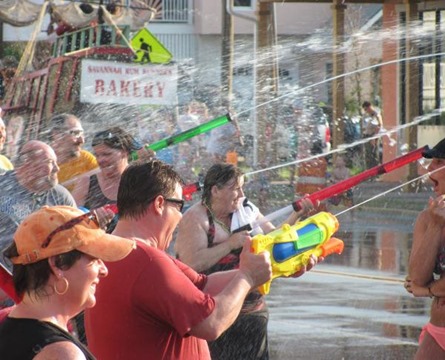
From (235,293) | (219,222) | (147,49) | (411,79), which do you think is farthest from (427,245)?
(411,79)

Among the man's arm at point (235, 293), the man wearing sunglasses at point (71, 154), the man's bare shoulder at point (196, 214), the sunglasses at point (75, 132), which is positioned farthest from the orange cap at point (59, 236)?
the sunglasses at point (75, 132)

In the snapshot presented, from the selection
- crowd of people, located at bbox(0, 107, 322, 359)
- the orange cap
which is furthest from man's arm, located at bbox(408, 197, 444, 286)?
the orange cap

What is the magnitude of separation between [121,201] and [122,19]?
75.8 ft

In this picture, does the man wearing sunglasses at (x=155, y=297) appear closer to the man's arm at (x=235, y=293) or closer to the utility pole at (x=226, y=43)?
the man's arm at (x=235, y=293)

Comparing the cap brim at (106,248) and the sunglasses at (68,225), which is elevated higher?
the sunglasses at (68,225)

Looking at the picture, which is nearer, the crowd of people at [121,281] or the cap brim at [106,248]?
the crowd of people at [121,281]

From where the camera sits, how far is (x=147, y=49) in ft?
74.4

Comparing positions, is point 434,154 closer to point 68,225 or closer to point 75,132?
point 68,225

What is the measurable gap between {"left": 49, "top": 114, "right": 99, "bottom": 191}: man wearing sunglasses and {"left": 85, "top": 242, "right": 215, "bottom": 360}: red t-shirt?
10.5ft

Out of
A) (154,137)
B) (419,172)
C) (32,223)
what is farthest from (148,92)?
(32,223)

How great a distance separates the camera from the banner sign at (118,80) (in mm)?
18911

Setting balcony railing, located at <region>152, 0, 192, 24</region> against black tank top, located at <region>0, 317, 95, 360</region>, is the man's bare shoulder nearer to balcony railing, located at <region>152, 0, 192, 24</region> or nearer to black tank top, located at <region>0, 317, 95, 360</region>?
black tank top, located at <region>0, 317, 95, 360</region>

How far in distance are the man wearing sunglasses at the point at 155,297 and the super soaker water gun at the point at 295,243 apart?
0.58ft

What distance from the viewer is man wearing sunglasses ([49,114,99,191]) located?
7.76 metres
